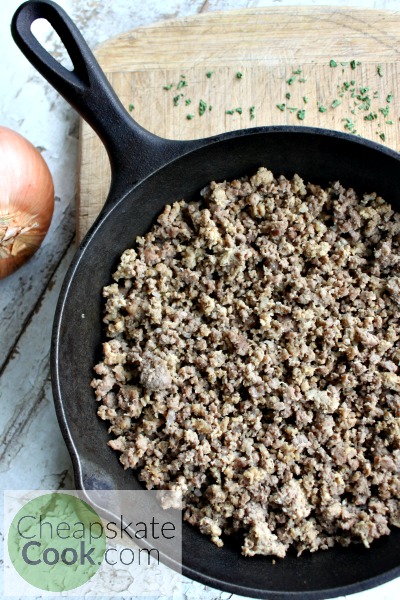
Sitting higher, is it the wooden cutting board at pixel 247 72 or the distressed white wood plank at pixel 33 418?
the wooden cutting board at pixel 247 72

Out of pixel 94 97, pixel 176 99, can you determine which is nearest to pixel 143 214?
pixel 94 97

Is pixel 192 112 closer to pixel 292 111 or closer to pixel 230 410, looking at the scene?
pixel 292 111

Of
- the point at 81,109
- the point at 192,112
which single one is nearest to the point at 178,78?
the point at 192,112

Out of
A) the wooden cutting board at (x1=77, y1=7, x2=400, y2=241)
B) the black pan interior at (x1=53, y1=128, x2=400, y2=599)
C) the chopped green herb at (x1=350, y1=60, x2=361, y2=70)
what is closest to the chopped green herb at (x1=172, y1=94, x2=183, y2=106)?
the wooden cutting board at (x1=77, y1=7, x2=400, y2=241)

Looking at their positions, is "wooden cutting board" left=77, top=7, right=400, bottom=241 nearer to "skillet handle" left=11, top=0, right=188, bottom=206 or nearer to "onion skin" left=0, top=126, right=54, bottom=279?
"onion skin" left=0, top=126, right=54, bottom=279

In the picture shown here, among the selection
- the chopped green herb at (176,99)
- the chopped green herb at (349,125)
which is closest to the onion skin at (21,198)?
the chopped green herb at (176,99)

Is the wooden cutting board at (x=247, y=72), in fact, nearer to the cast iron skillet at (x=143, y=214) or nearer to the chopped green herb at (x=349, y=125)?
the chopped green herb at (x=349, y=125)

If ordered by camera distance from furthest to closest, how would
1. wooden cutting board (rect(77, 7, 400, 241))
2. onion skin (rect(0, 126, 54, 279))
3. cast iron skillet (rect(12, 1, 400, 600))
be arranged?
wooden cutting board (rect(77, 7, 400, 241)), onion skin (rect(0, 126, 54, 279)), cast iron skillet (rect(12, 1, 400, 600))

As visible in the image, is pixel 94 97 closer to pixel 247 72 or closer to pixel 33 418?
pixel 247 72
